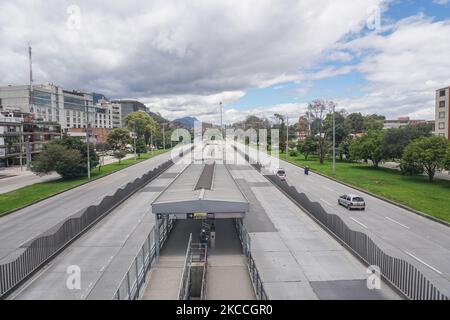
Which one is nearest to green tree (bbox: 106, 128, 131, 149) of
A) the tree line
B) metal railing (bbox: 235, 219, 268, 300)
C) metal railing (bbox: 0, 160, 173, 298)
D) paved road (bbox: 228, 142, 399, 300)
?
the tree line

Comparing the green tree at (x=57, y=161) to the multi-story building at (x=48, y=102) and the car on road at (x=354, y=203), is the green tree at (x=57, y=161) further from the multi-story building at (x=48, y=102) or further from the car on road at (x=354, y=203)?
the multi-story building at (x=48, y=102)

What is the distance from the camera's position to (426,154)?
39156 mm

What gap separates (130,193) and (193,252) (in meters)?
18.8

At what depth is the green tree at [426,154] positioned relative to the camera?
128 feet

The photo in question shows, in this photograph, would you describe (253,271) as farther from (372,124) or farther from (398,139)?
(372,124)

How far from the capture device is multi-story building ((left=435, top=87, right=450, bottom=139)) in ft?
229

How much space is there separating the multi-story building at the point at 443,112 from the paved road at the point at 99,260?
65.5m

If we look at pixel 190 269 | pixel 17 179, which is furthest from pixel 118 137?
pixel 190 269

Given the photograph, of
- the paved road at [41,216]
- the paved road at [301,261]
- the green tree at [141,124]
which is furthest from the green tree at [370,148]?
the green tree at [141,124]

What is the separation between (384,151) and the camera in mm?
51531

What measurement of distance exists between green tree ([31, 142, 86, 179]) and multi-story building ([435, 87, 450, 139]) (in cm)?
6497

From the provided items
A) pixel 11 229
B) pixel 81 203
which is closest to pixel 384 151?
pixel 81 203

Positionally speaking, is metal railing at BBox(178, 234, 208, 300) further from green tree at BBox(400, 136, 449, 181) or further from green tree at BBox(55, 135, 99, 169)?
green tree at BBox(55, 135, 99, 169)
